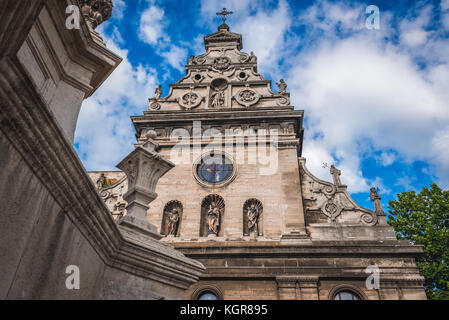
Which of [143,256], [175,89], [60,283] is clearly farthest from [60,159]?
[175,89]

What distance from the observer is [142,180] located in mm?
4492

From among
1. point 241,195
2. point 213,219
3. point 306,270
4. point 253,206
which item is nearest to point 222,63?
point 241,195

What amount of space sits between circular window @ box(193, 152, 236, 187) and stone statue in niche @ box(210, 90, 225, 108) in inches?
130

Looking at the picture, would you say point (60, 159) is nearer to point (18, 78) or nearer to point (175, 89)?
point (18, 78)

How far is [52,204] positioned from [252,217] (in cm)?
1206

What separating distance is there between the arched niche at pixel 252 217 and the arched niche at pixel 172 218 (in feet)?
9.34

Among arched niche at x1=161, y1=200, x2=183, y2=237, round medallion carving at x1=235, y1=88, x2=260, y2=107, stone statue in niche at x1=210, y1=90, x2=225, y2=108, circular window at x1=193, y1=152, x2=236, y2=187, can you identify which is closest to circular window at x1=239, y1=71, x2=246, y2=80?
round medallion carving at x1=235, y1=88, x2=260, y2=107

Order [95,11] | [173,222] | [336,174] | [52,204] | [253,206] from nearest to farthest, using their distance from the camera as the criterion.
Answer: [52,204], [95,11], [173,222], [253,206], [336,174]

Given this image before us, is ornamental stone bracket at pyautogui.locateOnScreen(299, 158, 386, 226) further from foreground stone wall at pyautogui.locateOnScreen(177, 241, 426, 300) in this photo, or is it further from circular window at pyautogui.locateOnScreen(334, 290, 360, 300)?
circular window at pyautogui.locateOnScreen(334, 290, 360, 300)

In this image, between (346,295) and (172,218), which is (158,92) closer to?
(172,218)

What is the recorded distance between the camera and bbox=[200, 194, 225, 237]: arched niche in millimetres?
14055

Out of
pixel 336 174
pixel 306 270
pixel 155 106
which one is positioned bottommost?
pixel 306 270

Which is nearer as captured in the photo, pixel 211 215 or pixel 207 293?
pixel 207 293
